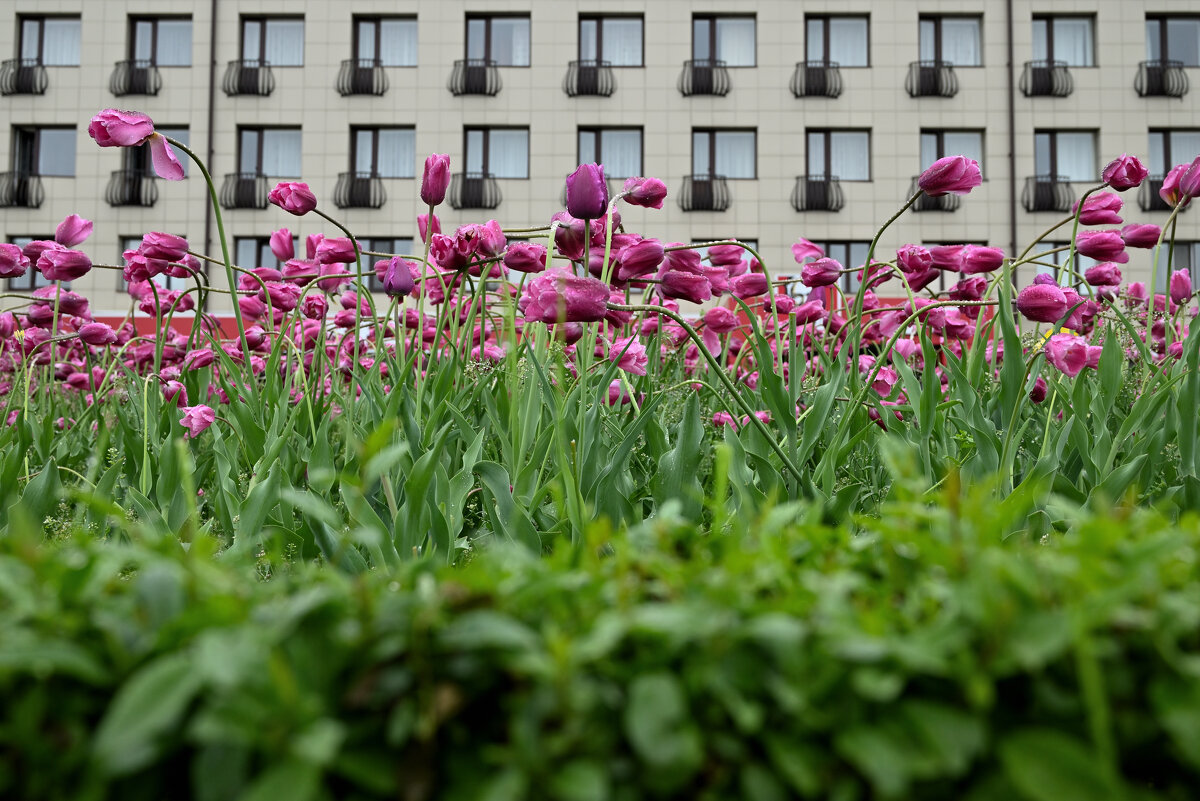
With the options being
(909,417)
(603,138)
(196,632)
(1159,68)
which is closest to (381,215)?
(603,138)

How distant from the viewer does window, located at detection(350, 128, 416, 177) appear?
1822cm

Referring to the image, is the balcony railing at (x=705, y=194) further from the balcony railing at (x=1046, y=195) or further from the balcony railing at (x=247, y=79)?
the balcony railing at (x=247, y=79)

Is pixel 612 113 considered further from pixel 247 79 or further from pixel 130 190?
pixel 130 190

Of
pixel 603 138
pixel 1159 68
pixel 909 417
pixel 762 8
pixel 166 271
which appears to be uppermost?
A: pixel 762 8

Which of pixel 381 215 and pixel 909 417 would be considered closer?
pixel 909 417

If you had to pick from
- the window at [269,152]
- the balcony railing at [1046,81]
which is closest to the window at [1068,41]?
the balcony railing at [1046,81]

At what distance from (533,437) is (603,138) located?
17.1m

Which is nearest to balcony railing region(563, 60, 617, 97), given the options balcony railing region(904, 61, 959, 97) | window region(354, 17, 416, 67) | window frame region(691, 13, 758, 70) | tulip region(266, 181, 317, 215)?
window frame region(691, 13, 758, 70)

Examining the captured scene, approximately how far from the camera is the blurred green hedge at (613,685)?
0.47 meters

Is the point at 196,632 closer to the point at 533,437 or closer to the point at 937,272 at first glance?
the point at 533,437

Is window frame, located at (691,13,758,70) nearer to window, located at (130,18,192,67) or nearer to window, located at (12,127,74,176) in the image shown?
window, located at (130,18,192,67)

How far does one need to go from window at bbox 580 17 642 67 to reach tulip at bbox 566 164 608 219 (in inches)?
701

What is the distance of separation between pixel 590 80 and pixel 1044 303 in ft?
55.9

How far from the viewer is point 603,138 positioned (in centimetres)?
1836
